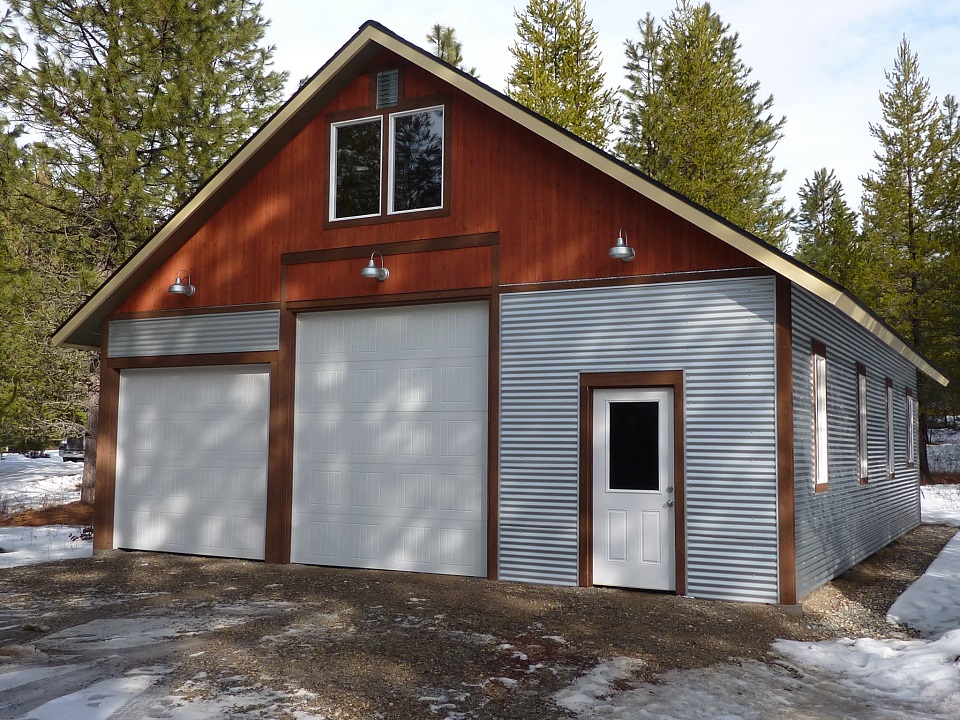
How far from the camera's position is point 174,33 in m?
18.1

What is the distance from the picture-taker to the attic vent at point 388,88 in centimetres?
1092

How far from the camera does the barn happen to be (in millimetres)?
8914

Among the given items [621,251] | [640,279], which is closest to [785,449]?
[640,279]

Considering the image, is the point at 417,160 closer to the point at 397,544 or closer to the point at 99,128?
the point at 397,544

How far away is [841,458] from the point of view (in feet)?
35.2

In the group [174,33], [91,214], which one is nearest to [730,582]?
[91,214]

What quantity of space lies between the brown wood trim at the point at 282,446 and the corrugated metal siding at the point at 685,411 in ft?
9.64

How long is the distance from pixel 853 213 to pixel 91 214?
28.3 m

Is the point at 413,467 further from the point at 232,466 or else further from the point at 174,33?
the point at 174,33

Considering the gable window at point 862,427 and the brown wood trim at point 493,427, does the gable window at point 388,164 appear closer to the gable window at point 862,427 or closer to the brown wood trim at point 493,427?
the brown wood trim at point 493,427

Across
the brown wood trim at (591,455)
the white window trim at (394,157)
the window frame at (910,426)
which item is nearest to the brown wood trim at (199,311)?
the white window trim at (394,157)

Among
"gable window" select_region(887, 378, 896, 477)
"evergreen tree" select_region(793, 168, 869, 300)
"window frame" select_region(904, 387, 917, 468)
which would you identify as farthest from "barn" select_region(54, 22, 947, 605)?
"evergreen tree" select_region(793, 168, 869, 300)

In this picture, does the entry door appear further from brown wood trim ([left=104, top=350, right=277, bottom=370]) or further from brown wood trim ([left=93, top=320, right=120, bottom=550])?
brown wood trim ([left=93, top=320, right=120, bottom=550])

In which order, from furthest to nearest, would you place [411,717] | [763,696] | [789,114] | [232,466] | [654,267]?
[789,114] < [232,466] < [654,267] < [763,696] < [411,717]
